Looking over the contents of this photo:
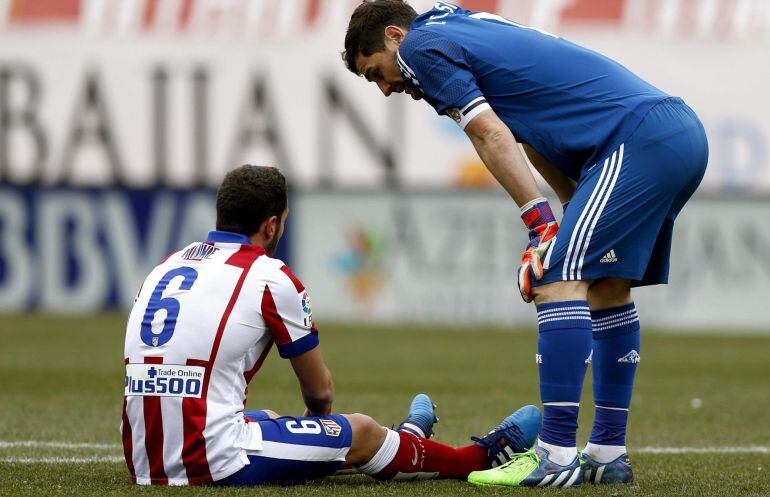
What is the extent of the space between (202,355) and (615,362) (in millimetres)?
1843

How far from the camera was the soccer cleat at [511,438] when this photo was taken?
5773 millimetres

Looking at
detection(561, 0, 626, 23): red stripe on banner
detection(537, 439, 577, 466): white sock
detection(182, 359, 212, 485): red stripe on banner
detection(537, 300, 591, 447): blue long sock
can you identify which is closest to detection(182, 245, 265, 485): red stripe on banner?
detection(182, 359, 212, 485): red stripe on banner

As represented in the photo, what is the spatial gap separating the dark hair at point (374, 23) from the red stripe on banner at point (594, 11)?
853 inches

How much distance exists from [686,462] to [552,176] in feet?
4.95

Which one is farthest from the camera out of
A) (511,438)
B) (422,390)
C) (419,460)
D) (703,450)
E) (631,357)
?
(422,390)

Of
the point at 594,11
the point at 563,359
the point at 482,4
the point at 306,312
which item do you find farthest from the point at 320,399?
the point at 594,11

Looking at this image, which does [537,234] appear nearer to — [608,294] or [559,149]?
[559,149]

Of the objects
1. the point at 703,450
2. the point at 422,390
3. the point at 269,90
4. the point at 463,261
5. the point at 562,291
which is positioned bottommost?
the point at 463,261

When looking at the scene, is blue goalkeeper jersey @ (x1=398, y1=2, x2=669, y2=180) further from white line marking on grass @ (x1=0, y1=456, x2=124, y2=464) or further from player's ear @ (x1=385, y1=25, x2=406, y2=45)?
white line marking on grass @ (x1=0, y1=456, x2=124, y2=464)

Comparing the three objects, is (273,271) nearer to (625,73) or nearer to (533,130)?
(533,130)

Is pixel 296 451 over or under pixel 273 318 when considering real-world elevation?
under

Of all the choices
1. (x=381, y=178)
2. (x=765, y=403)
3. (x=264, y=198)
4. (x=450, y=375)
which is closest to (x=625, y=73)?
(x=264, y=198)

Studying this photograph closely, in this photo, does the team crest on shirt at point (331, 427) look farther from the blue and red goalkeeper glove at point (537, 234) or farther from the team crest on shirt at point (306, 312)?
the blue and red goalkeeper glove at point (537, 234)

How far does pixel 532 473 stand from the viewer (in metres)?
5.50
